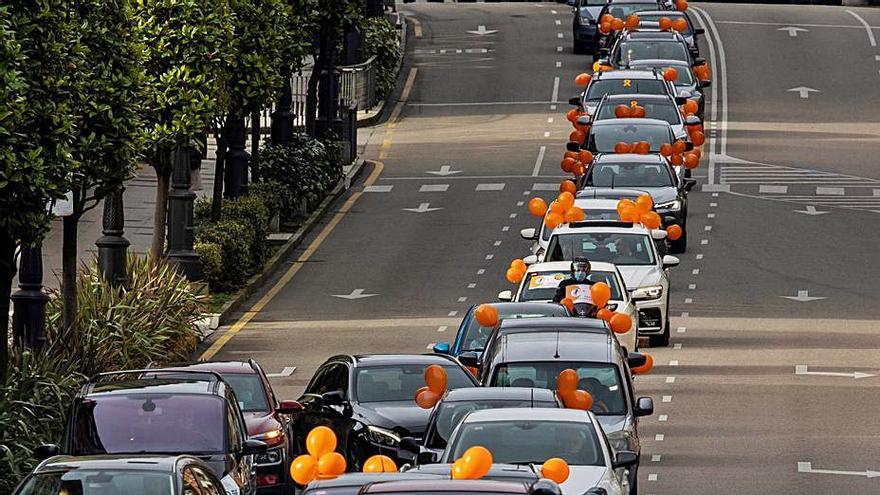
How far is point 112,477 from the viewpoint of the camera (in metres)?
15.0

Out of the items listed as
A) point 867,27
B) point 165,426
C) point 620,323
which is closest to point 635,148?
point 620,323

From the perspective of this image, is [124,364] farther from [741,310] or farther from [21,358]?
[741,310]

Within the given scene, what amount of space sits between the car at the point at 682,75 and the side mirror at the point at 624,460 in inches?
1386

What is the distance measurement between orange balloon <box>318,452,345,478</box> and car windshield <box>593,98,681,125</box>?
1225 inches

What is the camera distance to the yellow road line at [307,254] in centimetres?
3203

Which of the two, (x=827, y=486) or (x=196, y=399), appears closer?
(x=196, y=399)

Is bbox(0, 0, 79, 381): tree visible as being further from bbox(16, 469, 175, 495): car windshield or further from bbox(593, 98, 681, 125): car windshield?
bbox(593, 98, 681, 125): car windshield

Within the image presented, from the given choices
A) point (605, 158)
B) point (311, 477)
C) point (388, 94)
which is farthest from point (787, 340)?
point (388, 94)

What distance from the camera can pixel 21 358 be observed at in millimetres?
22797

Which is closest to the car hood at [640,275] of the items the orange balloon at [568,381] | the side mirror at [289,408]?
the side mirror at [289,408]

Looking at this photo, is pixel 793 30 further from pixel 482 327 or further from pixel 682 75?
Answer: pixel 482 327

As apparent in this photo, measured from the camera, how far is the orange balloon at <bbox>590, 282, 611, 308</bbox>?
26594 mm

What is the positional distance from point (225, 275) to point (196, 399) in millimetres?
18052

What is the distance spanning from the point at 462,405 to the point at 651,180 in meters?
20.0
